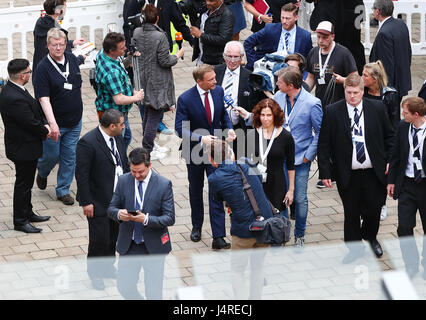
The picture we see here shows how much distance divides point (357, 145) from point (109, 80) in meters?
2.85

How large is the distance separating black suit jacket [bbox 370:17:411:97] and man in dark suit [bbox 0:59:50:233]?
12.8 feet

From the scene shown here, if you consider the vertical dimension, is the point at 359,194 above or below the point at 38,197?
above

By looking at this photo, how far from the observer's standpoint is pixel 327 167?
8617 millimetres

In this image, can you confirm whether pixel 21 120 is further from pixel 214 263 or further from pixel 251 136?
pixel 214 263

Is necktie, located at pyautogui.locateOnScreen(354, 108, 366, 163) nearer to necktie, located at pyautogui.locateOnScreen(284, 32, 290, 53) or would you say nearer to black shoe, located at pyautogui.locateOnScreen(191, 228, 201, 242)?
black shoe, located at pyautogui.locateOnScreen(191, 228, 201, 242)

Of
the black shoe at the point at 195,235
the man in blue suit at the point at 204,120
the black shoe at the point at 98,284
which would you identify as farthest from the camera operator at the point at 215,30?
the black shoe at the point at 98,284

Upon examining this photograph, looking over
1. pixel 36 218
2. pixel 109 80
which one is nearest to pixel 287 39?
pixel 109 80

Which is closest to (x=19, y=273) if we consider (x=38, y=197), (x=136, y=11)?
(x=38, y=197)

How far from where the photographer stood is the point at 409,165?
8.20 meters

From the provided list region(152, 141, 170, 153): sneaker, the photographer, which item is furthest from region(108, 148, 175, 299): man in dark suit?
region(152, 141, 170, 153): sneaker

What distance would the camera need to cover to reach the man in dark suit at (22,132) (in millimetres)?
9242

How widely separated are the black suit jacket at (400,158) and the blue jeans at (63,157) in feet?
12.1

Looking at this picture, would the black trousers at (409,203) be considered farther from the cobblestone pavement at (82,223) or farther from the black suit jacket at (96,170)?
the black suit jacket at (96,170)

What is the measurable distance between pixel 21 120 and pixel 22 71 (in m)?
0.49
